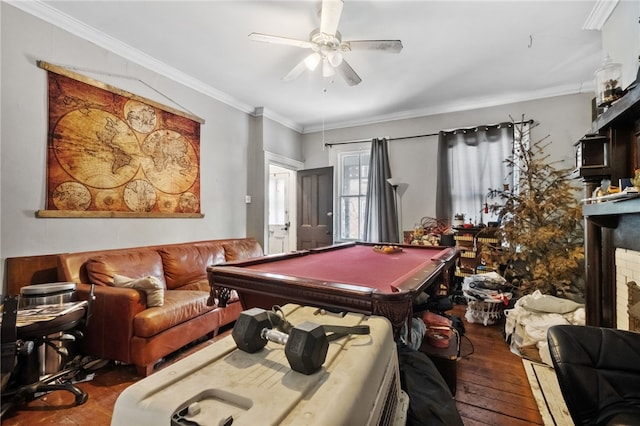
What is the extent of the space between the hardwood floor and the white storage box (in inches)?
53.3

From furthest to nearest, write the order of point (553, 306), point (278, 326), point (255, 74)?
point (255, 74) → point (553, 306) → point (278, 326)

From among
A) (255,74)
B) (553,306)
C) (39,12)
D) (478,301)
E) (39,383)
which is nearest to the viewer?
(39,383)

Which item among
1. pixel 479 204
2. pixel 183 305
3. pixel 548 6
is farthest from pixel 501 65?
pixel 183 305

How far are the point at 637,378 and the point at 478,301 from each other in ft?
6.86

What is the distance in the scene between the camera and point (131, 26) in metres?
2.51

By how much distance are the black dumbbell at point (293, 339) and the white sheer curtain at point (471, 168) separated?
3.93 meters

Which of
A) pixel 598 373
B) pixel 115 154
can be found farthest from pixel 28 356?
pixel 598 373

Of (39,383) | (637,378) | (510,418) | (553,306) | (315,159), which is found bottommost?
(510,418)

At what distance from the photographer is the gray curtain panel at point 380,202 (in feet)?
14.8

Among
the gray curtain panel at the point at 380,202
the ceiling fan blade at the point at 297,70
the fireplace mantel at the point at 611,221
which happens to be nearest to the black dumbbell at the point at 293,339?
the fireplace mantel at the point at 611,221

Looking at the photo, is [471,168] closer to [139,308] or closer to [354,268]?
[354,268]

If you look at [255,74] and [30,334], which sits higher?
[255,74]

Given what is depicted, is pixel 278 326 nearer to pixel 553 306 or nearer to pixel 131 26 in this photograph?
pixel 553 306

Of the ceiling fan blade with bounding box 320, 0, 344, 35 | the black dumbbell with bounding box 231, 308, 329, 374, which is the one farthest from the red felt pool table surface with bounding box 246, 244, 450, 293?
the ceiling fan blade with bounding box 320, 0, 344, 35
